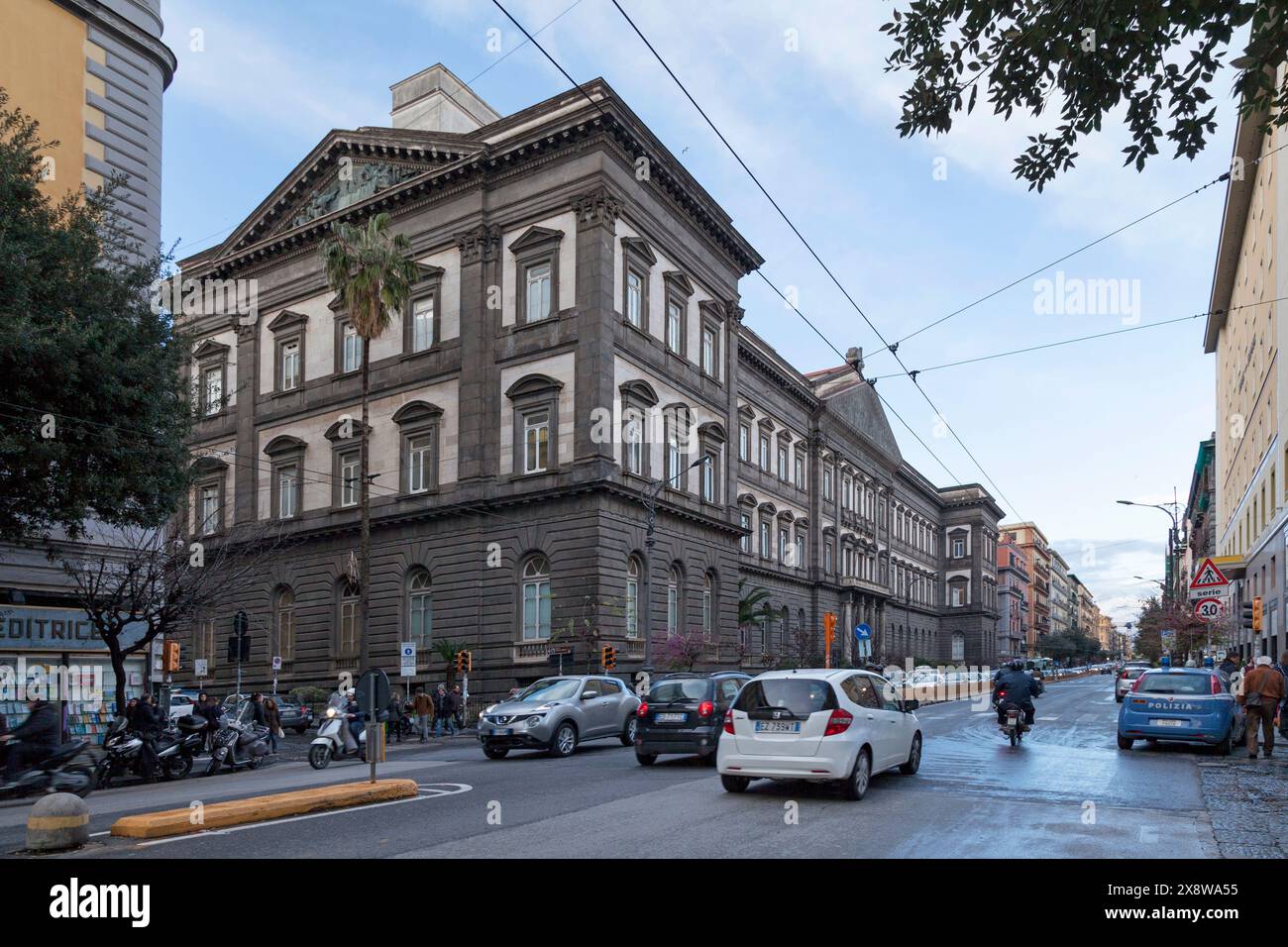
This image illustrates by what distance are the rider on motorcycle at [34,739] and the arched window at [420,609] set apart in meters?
24.4

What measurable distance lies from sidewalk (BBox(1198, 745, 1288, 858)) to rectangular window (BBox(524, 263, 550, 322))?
25351 millimetres

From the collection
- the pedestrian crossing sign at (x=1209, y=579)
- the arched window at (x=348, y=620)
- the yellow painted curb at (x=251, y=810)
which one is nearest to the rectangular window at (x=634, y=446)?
the arched window at (x=348, y=620)

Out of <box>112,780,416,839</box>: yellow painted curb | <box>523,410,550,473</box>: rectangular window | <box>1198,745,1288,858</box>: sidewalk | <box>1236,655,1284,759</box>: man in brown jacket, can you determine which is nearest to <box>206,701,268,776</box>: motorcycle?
<box>112,780,416,839</box>: yellow painted curb

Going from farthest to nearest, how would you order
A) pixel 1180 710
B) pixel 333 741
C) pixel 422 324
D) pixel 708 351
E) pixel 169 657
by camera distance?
pixel 708 351
pixel 422 324
pixel 169 657
pixel 333 741
pixel 1180 710

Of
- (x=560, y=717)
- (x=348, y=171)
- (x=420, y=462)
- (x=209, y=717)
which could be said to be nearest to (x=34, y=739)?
(x=209, y=717)

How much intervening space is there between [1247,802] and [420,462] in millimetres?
31648

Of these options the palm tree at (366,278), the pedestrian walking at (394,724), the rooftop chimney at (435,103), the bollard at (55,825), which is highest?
the rooftop chimney at (435,103)

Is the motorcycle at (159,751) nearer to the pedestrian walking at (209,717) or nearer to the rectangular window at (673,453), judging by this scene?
the pedestrian walking at (209,717)

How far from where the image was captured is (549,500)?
35344 mm

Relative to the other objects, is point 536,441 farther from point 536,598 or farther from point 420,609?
point 420,609

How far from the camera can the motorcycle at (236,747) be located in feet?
64.7

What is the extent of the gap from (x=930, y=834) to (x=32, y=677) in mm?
19145

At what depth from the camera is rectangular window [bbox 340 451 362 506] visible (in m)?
41.2

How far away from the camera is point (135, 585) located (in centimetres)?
2169
